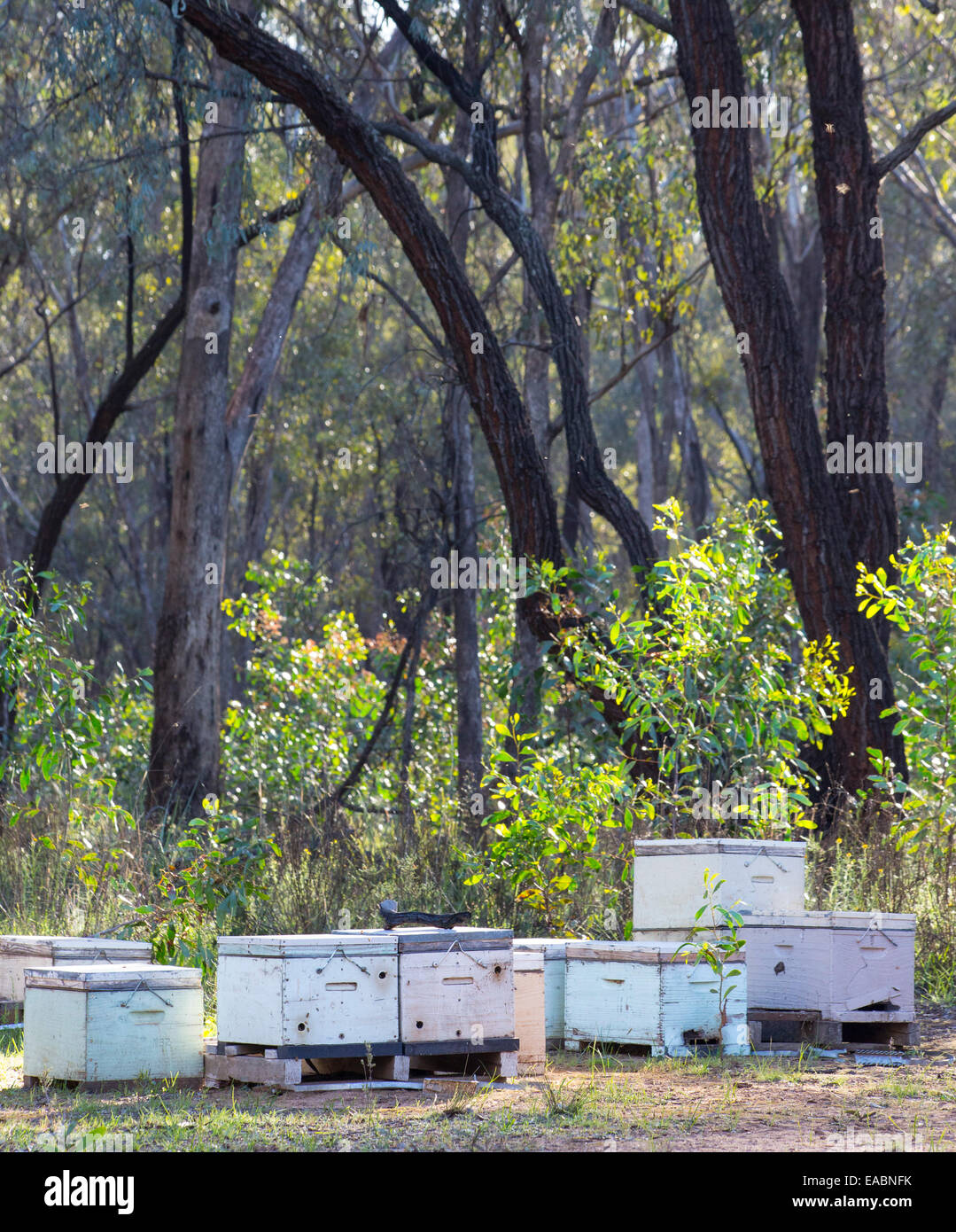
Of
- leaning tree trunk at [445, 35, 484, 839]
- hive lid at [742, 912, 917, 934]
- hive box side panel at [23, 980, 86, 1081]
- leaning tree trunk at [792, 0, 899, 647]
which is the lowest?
hive box side panel at [23, 980, 86, 1081]

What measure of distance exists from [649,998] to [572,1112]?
1263 millimetres

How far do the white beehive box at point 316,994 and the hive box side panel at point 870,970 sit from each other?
2020 millimetres

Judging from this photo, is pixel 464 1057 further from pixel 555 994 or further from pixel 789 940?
pixel 789 940

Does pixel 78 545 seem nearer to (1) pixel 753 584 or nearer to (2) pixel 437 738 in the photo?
(2) pixel 437 738

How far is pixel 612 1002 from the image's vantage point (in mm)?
6078

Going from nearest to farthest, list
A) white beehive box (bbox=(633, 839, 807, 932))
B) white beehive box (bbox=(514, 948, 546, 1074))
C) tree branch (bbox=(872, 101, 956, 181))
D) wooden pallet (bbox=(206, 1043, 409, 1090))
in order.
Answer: wooden pallet (bbox=(206, 1043, 409, 1090)), white beehive box (bbox=(514, 948, 546, 1074)), white beehive box (bbox=(633, 839, 807, 932)), tree branch (bbox=(872, 101, 956, 181))

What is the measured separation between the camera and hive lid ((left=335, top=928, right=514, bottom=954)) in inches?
212

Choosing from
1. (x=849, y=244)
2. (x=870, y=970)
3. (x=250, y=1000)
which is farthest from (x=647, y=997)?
(x=849, y=244)

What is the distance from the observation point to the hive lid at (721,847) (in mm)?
6473

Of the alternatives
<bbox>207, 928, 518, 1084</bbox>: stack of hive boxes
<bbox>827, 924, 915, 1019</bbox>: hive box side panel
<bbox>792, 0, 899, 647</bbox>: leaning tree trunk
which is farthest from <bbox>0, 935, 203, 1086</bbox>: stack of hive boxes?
<bbox>792, 0, 899, 647</bbox>: leaning tree trunk

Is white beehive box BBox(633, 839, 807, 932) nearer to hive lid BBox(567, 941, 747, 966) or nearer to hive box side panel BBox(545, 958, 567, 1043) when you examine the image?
hive lid BBox(567, 941, 747, 966)

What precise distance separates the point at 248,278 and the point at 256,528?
3.91m

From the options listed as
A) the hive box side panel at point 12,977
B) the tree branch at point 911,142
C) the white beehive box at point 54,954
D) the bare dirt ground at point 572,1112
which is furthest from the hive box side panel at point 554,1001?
the tree branch at point 911,142
